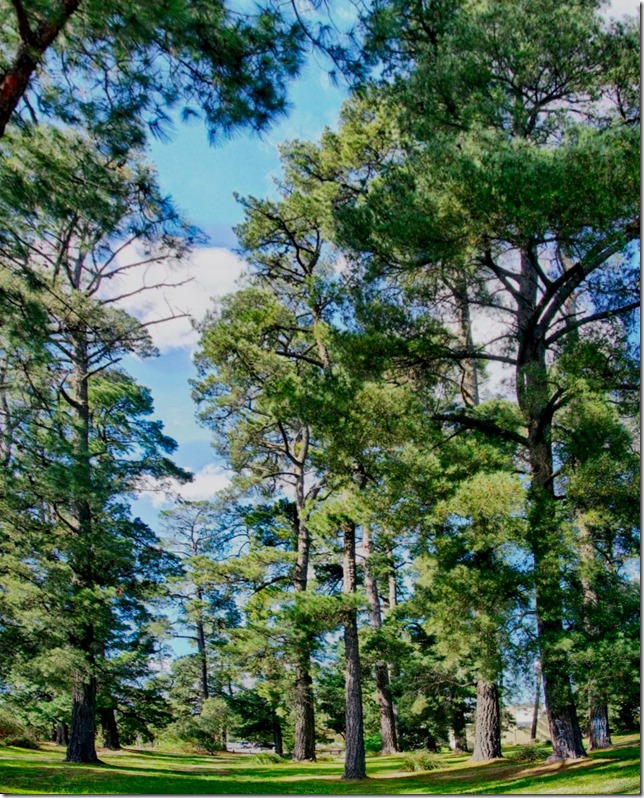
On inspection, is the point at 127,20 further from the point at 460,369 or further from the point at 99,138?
the point at 460,369

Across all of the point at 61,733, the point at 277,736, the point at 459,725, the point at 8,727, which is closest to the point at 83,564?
the point at 8,727

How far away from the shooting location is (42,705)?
5.65 metres

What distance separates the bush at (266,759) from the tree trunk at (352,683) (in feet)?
4.24

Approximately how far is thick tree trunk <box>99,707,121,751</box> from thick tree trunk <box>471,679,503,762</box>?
355 centimetres

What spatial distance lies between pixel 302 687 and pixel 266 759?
96 cm

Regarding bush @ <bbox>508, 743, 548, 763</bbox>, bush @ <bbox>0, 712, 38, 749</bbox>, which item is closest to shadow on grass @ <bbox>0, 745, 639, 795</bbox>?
bush @ <bbox>508, 743, 548, 763</bbox>

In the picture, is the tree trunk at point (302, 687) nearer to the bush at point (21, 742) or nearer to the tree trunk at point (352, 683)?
the tree trunk at point (352, 683)

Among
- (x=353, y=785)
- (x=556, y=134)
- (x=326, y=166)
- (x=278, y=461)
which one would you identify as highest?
(x=326, y=166)

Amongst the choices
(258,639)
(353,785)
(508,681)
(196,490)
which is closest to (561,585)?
(508,681)

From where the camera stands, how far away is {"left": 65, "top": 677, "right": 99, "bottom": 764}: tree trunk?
5.02m

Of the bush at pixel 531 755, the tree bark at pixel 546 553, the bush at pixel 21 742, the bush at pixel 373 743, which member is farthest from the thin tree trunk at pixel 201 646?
the tree bark at pixel 546 553

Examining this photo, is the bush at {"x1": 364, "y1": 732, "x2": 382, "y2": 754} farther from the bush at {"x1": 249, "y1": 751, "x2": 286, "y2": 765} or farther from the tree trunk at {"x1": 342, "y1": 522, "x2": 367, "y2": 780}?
the tree trunk at {"x1": 342, "y1": 522, "x2": 367, "y2": 780}

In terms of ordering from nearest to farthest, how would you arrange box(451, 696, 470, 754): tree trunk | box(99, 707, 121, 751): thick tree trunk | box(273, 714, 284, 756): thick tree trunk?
box(99, 707, 121, 751): thick tree trunk, box(273, 714, 284, 756): thick tree trunk, box(451, 696, 470, 754): tree trunk

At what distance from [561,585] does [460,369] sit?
1956mm
